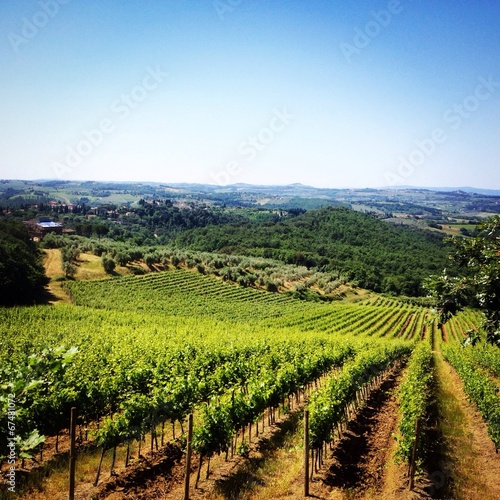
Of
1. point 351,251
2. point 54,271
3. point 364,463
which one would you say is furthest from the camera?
point 351,251

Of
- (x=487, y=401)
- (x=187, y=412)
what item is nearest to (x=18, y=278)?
(x=187, y=412)

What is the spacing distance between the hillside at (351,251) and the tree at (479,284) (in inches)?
4600

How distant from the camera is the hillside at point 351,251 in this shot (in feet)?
436

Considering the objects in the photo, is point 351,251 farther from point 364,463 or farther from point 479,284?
point 479,284

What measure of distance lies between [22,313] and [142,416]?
41748 mm

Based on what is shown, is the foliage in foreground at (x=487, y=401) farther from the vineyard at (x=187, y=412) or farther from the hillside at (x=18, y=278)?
the hillside at (x=18, y=278)

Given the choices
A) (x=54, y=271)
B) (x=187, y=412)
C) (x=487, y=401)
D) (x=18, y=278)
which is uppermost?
(x=187, y=412)

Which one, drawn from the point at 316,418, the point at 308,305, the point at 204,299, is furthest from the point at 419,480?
the point at 308,305

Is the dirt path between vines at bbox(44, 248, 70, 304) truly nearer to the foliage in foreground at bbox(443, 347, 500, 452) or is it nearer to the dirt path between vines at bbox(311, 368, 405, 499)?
the dirt path between vines at bbox(311, 368, 405, 499)

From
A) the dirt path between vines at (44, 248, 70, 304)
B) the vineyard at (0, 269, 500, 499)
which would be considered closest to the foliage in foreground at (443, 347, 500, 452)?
the vineyard at (0, 269, 500, 499)

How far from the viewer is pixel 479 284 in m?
7.87

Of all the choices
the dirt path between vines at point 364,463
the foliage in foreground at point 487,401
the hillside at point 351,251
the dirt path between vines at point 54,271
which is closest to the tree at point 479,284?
the dirt path between vines at point 364,463

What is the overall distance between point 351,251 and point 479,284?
167213mm

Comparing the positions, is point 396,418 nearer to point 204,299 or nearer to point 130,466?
point 130,466
